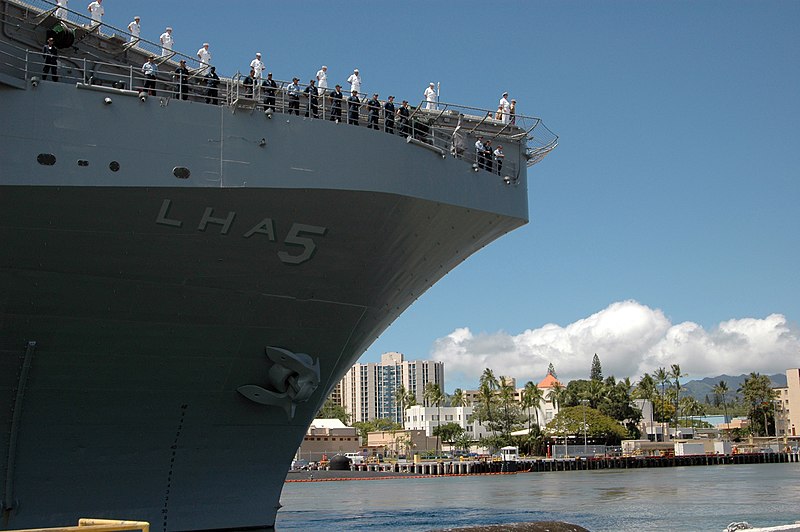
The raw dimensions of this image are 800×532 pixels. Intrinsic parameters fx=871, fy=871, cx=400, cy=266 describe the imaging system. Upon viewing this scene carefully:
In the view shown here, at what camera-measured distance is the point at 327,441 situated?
102 metres

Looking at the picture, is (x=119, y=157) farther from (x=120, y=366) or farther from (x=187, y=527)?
(x=187, y=527)

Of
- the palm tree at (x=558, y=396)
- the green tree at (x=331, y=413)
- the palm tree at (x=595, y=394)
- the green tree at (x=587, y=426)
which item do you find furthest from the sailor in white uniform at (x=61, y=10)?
the green tree at (x=331, y=413)

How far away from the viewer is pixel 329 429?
103 meters

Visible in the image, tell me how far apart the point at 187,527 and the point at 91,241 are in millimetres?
5262

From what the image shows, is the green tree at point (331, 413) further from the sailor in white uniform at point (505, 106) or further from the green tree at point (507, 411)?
the sailor in white uniform at point (505, 106)

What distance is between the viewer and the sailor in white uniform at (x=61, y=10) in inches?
491

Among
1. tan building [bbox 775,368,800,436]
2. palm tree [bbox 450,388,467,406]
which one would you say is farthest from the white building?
tan building [bbox 775,368,800,436]

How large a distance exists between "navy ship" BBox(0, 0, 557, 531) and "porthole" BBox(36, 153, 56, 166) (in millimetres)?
24

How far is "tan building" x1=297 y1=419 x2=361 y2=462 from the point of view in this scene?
326 ft

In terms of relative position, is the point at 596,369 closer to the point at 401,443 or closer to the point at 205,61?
the point at 401,443

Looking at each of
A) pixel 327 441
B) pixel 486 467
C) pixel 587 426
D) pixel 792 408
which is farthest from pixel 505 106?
pixel 792 408

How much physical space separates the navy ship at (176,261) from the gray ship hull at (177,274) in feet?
0.09

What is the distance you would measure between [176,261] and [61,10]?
4.22 meters

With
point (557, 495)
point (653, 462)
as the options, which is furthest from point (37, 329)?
point (653, 462)
